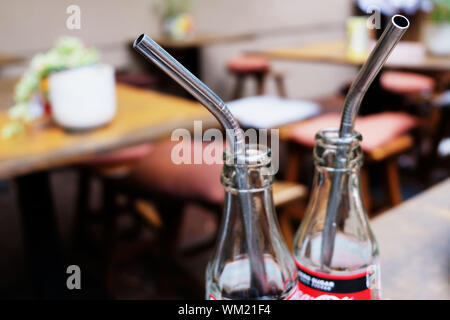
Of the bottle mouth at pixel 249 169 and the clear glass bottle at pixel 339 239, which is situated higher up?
Result: the bottle mouth at pixel 249 169

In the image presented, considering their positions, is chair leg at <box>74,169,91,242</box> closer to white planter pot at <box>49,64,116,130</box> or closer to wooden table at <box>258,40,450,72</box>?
white planter pot at <box>49,64,116,130</box>

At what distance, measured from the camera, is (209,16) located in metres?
5.36

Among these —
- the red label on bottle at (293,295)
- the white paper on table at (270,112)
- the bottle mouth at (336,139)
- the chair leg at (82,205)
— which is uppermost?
the white paper on table at (270,112)

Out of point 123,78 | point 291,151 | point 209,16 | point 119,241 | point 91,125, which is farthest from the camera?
point 209,16

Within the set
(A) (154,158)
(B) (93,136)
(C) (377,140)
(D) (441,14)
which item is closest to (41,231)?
(A) (154,158)

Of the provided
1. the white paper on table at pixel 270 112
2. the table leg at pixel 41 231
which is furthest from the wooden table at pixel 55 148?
the white paper on table at pixel 270 112

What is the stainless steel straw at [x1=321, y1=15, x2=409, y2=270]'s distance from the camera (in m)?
0.35

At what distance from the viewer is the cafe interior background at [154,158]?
1305mm

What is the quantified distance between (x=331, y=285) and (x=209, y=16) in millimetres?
5162

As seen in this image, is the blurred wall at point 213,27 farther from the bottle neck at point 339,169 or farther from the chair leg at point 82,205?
the bottle neck at point 339,169

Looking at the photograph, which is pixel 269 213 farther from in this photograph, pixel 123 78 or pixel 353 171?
pixel 123 78

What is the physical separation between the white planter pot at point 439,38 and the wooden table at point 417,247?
5.68ft

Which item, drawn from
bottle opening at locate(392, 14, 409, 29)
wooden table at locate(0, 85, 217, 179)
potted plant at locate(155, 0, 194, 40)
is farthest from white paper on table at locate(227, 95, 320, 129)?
potted plant at locate(155, 0, 194, 40)

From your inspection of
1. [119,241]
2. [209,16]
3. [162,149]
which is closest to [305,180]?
[119,241]
